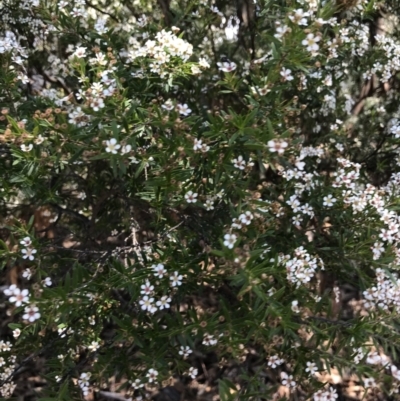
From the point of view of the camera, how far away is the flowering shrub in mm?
2004

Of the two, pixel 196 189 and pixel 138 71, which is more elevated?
pixel 138 71

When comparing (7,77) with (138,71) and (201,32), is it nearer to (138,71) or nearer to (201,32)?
(138,71)

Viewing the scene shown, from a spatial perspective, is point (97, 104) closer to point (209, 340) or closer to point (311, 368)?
point (209, 340)

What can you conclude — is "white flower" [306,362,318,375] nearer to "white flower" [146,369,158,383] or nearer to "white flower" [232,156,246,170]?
"white flower" [146,369,158,383]

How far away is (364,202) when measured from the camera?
2.37 m

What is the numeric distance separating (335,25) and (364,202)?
1.01 meters

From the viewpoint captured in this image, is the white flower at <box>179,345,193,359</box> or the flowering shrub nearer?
the flowering shrub

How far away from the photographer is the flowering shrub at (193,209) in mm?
2004

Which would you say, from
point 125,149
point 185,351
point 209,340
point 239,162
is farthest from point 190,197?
point 185,351

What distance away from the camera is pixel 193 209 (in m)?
2.62

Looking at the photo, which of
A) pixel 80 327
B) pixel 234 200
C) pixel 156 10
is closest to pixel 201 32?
pixel 156 10

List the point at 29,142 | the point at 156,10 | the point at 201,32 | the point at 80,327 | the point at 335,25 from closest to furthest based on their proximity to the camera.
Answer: the point at 29,142, the point at 80,327, the point at 335,25, the point at 201,32, the point at 156,10

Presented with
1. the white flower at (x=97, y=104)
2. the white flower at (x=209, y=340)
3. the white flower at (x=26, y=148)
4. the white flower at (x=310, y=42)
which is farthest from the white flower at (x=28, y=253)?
the white flower at (x=310, y=42)

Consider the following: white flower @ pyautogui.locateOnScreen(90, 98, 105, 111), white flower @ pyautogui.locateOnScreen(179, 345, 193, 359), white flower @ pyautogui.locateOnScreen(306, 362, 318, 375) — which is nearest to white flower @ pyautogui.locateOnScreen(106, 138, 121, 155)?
white flower @ pyautogui.locateOnScreen(90, 98, 105, 111)
